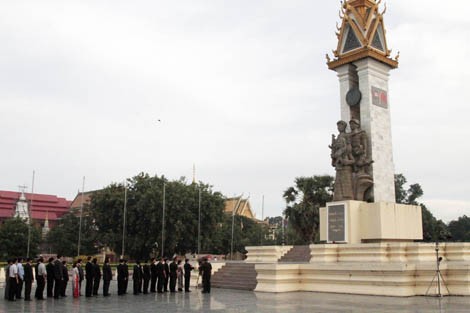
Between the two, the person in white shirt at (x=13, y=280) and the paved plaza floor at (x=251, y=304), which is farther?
the person in white shirt at (x=13, y=280)

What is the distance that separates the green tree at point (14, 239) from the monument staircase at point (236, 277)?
2982cm

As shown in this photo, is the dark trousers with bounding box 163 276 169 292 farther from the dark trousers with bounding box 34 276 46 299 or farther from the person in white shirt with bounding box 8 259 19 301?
the person in white shirt with bounding box 8 259 19 301

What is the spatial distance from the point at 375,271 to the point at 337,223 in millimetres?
4638

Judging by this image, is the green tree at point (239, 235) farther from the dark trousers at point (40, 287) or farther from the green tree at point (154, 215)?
the dark trousers at point (40, 287)

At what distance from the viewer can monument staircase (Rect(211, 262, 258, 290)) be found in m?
18.4

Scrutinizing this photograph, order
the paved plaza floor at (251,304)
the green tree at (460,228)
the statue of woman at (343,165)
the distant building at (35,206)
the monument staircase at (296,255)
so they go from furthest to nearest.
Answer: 1. the distant building at (35,206)
2. the green tree at (460,228)
3. the monument staircase at (296,255)
4. the statue of woman at (343,165)
5. the paved plaza floor at (251,304)

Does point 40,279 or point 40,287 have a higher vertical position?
point 40,279

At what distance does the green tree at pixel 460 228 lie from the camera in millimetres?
64125

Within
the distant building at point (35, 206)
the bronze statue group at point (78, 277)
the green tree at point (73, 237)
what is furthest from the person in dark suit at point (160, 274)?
the distant building at point (35, 206)

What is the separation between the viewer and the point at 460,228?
218ft

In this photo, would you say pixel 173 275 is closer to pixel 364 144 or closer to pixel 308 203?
pixel 364 144

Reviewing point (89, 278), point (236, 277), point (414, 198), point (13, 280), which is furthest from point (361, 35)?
point (414, 198)

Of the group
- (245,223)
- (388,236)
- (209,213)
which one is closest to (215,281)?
(388,236)

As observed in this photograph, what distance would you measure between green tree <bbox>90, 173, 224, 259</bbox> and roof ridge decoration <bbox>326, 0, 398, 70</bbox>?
1957cm
